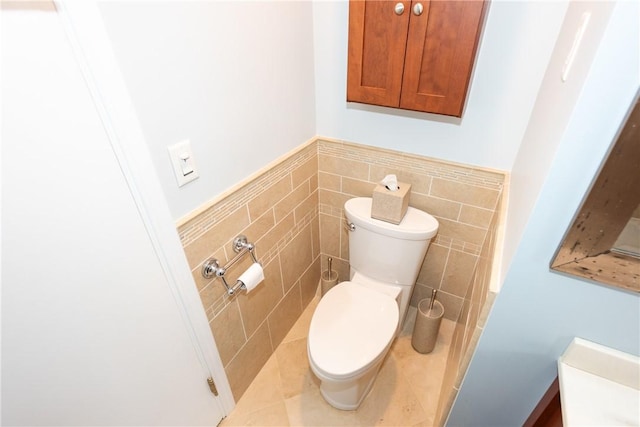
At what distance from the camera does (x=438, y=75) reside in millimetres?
1063

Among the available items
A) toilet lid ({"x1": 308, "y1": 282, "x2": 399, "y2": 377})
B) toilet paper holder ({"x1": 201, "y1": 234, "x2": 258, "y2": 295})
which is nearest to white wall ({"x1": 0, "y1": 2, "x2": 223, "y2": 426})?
toilet paper holder ({"x1": 201, "y1": 234, "x2": 258, "y2": 295})

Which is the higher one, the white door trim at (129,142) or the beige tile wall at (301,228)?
the white door trim at (129,142)

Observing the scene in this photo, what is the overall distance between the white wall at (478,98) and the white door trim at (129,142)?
876 millimetres

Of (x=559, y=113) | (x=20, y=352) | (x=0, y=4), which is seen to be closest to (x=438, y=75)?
(x=559, y=113)

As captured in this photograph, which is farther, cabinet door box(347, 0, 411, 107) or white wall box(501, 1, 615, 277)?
cabinet door box(347, 0, 411, 107)

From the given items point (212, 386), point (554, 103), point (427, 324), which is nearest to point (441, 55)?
point (554, 103)

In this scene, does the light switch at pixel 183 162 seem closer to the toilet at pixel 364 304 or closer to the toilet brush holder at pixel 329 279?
the toilet at pixel 364 304

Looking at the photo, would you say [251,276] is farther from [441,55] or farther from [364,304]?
[441,55]

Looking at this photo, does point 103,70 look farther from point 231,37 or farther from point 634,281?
point 634,281

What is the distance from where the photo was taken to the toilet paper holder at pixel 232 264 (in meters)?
1.06

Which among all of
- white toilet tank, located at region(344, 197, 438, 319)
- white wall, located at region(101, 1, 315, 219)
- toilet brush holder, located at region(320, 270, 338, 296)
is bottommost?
toilet brush holder, located at region(320, 270, 338, 296)

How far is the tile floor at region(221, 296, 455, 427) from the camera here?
4.68ft

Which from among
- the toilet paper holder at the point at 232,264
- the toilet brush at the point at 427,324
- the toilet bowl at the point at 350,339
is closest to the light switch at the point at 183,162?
the toilet paper holder at the point at 232,264

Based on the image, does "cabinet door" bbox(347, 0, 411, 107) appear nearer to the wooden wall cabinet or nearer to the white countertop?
the wooden wall cabinet
